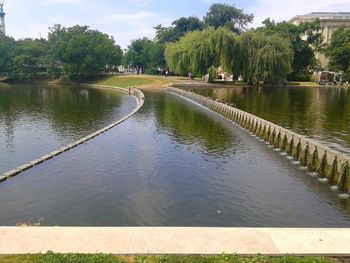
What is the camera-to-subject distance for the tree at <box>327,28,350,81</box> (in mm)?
99062

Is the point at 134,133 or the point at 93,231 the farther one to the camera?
the point at 134,133

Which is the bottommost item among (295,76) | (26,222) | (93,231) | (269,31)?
(26,222)

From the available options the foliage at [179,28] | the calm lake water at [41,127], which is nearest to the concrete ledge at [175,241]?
the calm lake water at [41,127]

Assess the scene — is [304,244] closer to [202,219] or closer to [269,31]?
[202,219]

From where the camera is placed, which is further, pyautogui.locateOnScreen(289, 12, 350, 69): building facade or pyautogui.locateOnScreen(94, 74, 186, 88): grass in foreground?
pyautogui.locateOnScreen(289, 12, 350, 69): building facade

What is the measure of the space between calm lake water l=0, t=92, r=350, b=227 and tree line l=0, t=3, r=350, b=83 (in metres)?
56.4

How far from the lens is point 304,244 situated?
8406 millimetres

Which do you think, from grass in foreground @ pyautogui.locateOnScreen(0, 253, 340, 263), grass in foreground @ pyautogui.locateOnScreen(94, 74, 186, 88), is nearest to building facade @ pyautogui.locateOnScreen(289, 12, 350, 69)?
grass in foreground @ pyautogui.locateOnScreen(94, 74, 186, 88)

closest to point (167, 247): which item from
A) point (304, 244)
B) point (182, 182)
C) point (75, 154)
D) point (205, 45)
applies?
point (304, 244)

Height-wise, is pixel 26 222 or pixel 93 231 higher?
pixel 93 231

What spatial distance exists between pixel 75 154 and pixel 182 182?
312 inches

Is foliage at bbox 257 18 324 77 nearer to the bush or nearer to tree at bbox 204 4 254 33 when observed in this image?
the bush

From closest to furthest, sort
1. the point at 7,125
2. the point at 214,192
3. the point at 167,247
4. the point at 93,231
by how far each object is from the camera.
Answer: the point at 167,247 → the point at 93,231 → the point at 214,192 → the point at 7,125

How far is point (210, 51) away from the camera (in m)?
76.2
